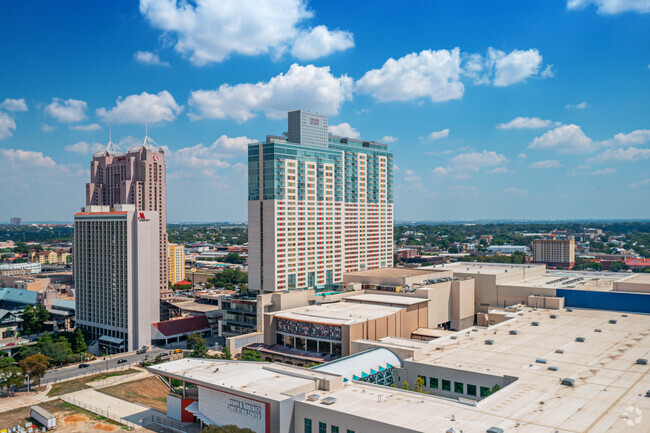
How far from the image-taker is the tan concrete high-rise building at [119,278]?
10725 cm

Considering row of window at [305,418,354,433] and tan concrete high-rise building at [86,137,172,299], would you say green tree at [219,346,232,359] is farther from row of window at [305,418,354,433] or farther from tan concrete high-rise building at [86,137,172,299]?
tan concrete high-rise building at [86,137,172,299]

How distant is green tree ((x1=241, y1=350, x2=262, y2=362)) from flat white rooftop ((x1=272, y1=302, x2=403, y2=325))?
6.83 m

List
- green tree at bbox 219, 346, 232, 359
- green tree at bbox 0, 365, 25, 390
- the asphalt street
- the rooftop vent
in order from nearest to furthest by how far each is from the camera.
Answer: the rooftop vent < green tree at bbox 0, 365, 25, 390 < green tree at bbox 219, 346, 232, 359 < the asphalt street

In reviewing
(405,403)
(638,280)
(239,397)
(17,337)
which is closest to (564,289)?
(638,280)

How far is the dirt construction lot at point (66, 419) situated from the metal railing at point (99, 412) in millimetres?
764

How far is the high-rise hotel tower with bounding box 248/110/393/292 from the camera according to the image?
368 feet

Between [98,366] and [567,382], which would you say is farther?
[98,366]

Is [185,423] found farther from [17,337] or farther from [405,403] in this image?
[17,337]

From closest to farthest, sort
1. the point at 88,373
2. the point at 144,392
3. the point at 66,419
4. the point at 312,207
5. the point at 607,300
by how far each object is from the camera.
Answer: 1. the point at 66,419
2. the point at 144,392
3. the point at 88,373
4. the point at 607,300
5. the point at 312,207

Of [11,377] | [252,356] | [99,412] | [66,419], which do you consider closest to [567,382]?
[252,356]

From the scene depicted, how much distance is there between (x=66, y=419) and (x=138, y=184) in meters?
109

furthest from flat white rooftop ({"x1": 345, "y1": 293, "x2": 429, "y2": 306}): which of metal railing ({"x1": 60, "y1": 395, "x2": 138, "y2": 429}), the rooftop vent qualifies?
metal railing ({"x1": 60, "y1": 395, "x2": 138, "y2": 429})

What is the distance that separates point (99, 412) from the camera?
66438 millimetres

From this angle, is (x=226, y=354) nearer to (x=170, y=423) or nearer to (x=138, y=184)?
(x=170, y=423)
